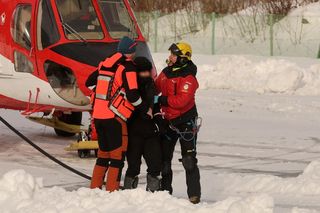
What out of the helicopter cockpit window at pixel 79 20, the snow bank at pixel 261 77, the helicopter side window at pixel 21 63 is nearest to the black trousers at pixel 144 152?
the helicopter cockpit window at pixel 79 20

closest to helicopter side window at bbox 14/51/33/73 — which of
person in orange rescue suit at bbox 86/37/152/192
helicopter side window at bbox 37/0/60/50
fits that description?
Answer: helicopter side window at bbox 37/0/60/50

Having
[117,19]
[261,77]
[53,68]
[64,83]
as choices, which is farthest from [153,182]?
[261,77]

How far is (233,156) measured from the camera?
15.9 meters

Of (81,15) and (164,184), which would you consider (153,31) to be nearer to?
(81,15)

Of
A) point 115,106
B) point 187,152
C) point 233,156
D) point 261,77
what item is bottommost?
point 261,77

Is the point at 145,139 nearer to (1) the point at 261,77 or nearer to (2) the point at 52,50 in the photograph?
(2) the point at 52,50

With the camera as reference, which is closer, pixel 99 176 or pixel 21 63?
pixel 99 176

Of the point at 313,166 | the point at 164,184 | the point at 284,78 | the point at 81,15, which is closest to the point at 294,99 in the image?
the point at 284,78

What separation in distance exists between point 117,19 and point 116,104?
5.55 meters

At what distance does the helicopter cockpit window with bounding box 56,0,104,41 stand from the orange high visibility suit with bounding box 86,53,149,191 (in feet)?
14.9

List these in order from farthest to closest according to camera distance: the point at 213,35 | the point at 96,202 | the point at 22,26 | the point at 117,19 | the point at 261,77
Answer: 1. the point at 213,35
2. the point at 261,77
3. the point at 117,19
4. the point at 22,26
5. the point at 96,202

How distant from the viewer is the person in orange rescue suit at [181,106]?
1088cm

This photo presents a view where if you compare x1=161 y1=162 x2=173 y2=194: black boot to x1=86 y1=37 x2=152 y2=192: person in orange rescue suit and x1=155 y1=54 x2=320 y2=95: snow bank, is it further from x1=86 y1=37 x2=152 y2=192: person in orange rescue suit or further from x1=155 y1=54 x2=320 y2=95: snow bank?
x1=155 y1=54 x2=320 y2=95: snow bank

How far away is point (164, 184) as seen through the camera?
36.8 ft
